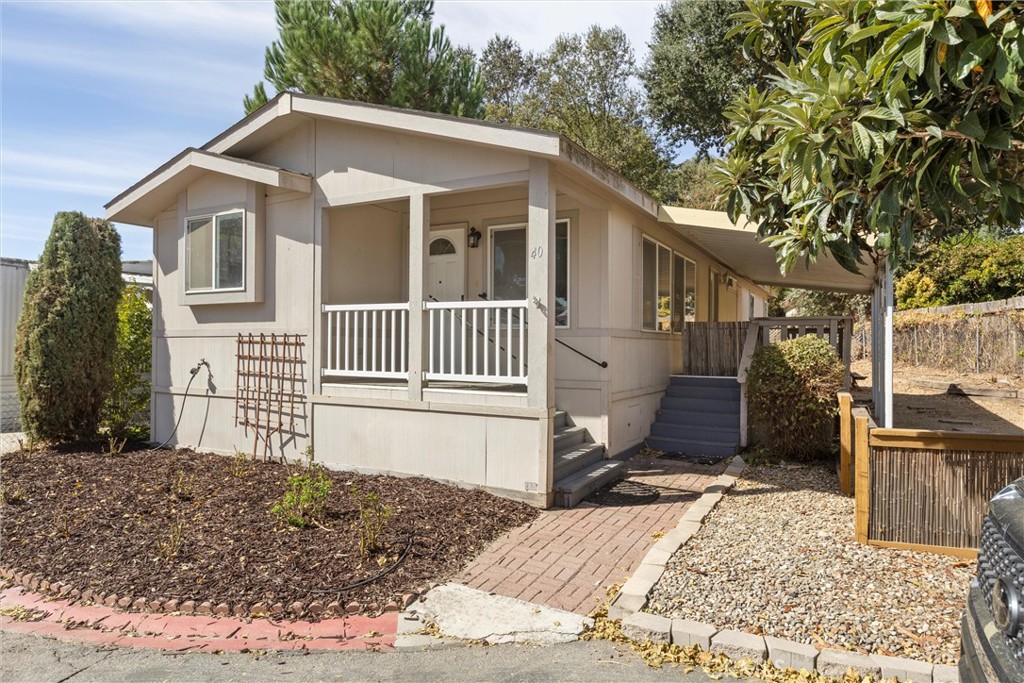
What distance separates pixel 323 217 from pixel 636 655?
6166 mm

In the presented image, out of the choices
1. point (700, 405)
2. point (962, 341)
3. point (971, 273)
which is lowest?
point (700, 405)

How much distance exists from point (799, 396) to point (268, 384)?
269 inches

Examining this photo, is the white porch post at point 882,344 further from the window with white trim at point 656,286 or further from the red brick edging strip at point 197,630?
the red brick edging strip at point 197,630

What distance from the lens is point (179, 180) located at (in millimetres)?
8492

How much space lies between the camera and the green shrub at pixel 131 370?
9477 mm

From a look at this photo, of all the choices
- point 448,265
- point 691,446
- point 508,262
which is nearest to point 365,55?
point 448,265

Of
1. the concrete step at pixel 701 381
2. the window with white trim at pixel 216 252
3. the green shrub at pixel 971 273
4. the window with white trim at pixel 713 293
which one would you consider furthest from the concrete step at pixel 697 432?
the green shrub at pixel 971 273

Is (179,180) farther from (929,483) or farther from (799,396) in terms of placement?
(929,483)

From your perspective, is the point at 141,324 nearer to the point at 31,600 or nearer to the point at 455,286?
the point at 455,286

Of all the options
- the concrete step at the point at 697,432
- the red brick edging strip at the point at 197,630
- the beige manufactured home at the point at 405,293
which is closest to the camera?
the red brick edging strip at the point at 197,630

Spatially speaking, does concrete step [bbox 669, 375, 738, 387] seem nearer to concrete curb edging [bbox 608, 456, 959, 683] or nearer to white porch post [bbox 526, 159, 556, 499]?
white porch post [bbox 526, 159, 556, 499]

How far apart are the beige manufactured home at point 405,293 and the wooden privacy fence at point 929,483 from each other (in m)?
2.71

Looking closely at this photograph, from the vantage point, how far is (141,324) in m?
10.1

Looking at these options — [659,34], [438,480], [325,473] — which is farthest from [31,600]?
[659,34]
